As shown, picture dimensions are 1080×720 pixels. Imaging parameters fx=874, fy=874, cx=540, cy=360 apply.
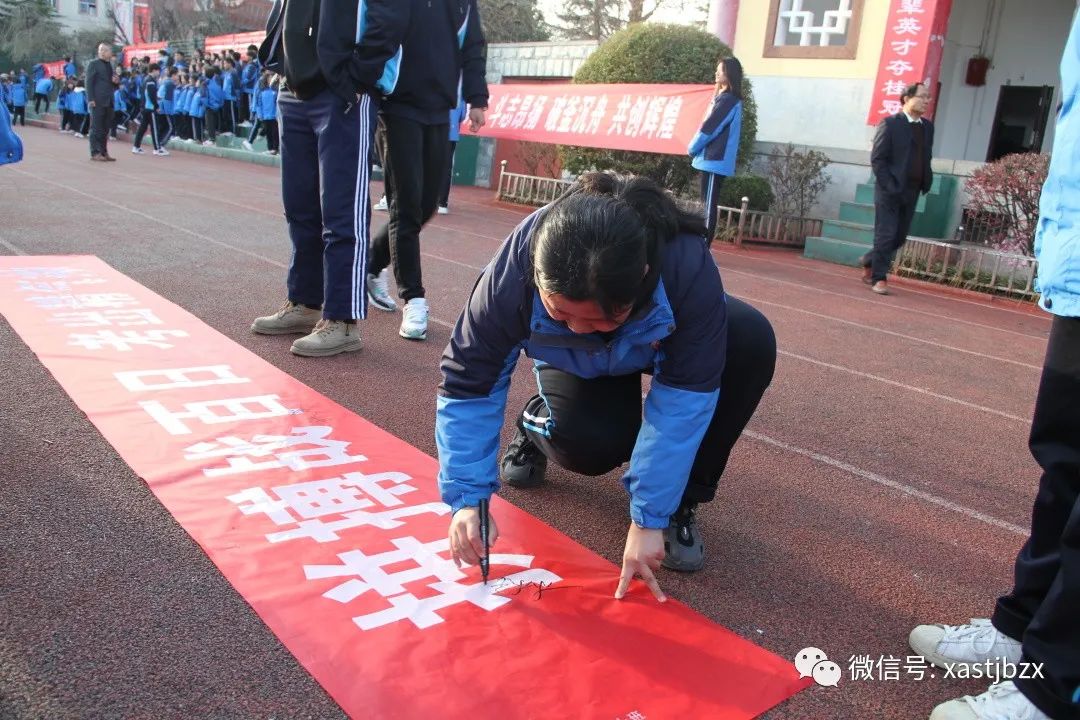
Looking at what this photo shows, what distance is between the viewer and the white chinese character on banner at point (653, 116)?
10.4 m

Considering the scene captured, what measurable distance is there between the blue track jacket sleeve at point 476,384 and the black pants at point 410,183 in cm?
227

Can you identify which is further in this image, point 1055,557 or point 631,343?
point 631,343

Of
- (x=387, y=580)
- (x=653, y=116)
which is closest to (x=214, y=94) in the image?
(x=653, y=116)

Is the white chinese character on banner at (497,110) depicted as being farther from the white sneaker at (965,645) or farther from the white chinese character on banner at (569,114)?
the white sneaker at (965,645)

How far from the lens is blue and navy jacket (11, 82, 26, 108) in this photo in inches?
973

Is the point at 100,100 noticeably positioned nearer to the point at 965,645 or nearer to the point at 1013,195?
the point at 1013,195

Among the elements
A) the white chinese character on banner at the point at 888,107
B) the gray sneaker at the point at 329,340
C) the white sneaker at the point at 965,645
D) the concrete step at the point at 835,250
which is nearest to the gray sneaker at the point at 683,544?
the white sneaker at the point at 965,645

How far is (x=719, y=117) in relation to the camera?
7.84m

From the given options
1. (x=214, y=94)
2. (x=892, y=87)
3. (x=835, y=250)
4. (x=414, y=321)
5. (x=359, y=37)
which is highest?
(x=892, y=87)

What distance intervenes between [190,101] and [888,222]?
55.4 feet

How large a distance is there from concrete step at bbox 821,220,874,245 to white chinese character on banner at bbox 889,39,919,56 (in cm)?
214

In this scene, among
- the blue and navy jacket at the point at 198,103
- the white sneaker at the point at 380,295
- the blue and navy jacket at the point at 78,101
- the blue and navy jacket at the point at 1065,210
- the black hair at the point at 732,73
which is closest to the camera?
the blue and navy jacket at the point at 1065,210

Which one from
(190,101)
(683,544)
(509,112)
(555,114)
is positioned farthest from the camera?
(190,101)
